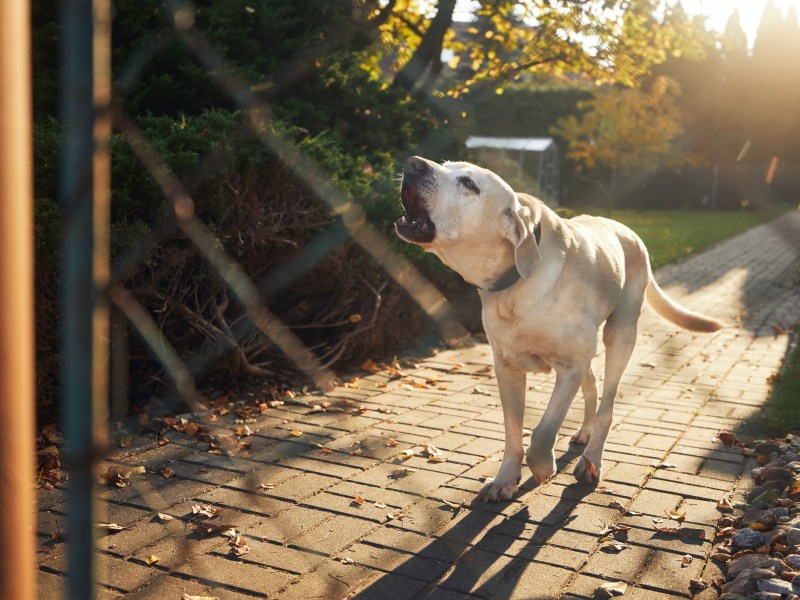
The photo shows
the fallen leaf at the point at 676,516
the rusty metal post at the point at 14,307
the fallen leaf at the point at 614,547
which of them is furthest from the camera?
the fallen leaf at the point at 676,516

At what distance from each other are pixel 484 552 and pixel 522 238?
1.42m

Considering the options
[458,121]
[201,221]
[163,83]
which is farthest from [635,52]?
[201,221]

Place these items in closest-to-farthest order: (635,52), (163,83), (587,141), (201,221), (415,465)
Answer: (415,465), (201,221), (163,83), (635,52), (587,141)

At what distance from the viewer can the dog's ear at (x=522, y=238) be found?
388 centimetres

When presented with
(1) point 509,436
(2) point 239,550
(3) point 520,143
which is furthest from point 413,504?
(3) point 520,143

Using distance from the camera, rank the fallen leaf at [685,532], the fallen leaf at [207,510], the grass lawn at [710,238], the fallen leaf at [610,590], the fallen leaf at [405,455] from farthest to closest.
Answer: the grass lawn at [710,238]
the fallen leaf at [405,455]
the fallen leaf at [207,510]
the fallen leaf at [685,532]
the fallen leaf at [610,590]

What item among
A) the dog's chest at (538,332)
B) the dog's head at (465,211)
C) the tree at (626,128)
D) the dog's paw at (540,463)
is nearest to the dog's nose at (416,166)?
the dog's head at (465,211)

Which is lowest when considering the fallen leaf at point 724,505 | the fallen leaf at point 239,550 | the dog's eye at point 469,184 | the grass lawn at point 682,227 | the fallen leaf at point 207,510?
the fallen leaf at point 207,510

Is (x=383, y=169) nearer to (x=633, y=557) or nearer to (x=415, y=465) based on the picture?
(x=415, y=465)

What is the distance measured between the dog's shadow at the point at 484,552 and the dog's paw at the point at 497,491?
33 mm

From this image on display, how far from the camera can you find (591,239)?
4.39 meters

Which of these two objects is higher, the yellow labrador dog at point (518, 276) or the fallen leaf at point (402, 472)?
the yellow labrador dog at point (518, 276)

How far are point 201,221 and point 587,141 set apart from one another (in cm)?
2958

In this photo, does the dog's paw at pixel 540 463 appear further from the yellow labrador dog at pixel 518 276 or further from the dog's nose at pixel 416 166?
the dog's nose at pixel 416 166
